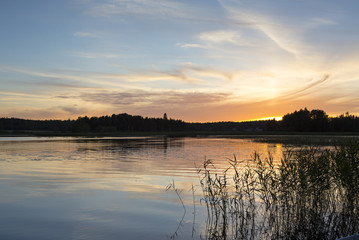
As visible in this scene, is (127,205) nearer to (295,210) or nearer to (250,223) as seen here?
(250,223)

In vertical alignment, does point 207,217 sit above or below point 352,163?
below

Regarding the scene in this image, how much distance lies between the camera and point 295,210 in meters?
13.7

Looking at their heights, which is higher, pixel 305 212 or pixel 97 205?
pixel 305 212

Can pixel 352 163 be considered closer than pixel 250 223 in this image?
No

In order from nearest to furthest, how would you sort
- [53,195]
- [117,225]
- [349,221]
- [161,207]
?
[349,221] → [117,225] → [161,207] → [53,195]

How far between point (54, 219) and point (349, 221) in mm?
11801

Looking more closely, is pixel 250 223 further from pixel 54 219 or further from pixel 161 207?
pixel 54 219

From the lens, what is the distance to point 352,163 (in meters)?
14.2

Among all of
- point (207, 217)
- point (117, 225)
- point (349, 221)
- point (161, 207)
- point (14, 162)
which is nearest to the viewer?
point (349, 221)

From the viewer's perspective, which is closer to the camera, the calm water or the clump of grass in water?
the clump of grass in water

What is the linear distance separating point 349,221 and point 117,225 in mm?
8961

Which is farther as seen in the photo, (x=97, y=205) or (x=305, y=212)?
(x=97, y=205)

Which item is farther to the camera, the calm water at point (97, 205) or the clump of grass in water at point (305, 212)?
the calm water at point (97, 205)

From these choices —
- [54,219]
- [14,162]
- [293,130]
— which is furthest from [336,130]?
[54,219]
